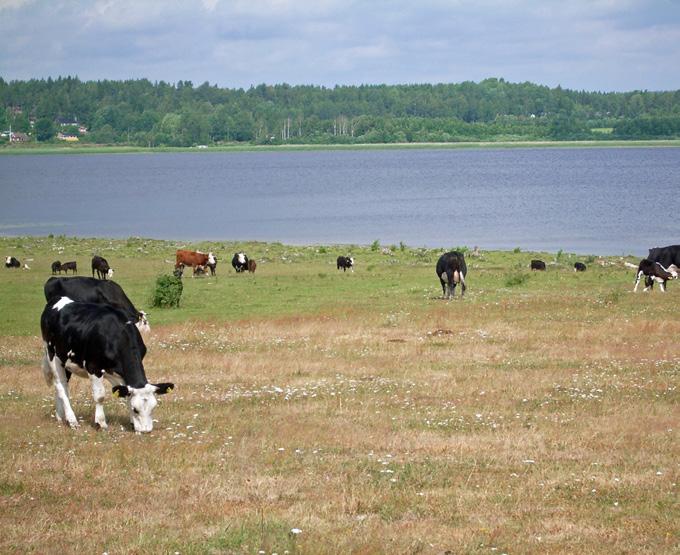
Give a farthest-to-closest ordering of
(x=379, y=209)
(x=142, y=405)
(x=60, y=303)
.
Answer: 1. (x=379, y=209)
2. (x=60, y=303)
3. (x=142, y=405)

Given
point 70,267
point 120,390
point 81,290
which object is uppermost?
point 81,290

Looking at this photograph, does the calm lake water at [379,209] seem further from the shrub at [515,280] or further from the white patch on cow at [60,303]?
the white patch on cow at [60,303]

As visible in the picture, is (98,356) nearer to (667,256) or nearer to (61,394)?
(61,394)

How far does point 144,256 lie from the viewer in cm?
5994

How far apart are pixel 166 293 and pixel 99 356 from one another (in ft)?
65.0

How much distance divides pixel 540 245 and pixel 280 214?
1732 inches

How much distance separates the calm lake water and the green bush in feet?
129

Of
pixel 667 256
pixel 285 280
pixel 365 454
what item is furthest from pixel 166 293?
pixel 365 454

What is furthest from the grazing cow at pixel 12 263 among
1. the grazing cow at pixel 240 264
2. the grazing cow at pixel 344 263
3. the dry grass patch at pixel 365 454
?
the dry grass patch at pixel 365 454

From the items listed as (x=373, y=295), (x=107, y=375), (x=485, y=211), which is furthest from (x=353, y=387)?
(x=485, y=211)

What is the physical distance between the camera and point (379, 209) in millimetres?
116938

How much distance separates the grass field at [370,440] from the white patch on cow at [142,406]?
7.4 inches

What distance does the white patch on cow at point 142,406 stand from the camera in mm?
15875

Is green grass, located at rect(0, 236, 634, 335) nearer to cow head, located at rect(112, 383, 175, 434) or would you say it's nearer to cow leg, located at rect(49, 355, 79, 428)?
cow leg, located at rect(49, 355, 79, 428)
